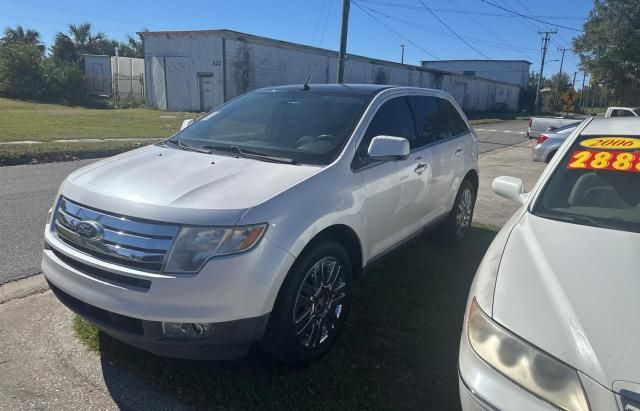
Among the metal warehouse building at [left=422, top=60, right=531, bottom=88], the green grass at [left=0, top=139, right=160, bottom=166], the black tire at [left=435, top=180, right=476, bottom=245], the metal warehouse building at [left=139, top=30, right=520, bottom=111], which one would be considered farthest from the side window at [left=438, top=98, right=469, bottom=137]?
the metal warehouse building at [left=422, top=60, right=531, bottom=88]

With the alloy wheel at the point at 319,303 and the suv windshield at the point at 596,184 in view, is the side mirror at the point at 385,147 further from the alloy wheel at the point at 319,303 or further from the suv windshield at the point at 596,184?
the suv windshield at the point at 596,184

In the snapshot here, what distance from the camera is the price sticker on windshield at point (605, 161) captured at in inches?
119

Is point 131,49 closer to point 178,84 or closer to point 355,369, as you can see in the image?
point 178,84

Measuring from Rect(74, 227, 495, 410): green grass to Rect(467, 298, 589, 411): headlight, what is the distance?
0.93m

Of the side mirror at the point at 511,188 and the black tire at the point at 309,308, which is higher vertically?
the side mirror at the point at 511,188

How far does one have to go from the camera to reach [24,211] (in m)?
6.23

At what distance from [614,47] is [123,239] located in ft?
176

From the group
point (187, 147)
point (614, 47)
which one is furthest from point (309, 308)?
point (614, 47)

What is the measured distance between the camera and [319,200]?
2982mm

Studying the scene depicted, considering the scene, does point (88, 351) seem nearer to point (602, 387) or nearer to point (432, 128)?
point (602, 387)

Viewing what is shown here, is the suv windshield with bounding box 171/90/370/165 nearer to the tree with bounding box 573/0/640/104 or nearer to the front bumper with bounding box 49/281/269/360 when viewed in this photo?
the front bumper with bounding box 49/281/269/360

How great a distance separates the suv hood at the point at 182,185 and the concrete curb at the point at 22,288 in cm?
141

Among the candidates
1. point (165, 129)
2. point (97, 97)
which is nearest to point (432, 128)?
point (165, 129)

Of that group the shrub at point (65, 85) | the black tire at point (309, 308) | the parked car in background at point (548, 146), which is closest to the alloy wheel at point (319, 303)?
the black tire at point (309, 308)
